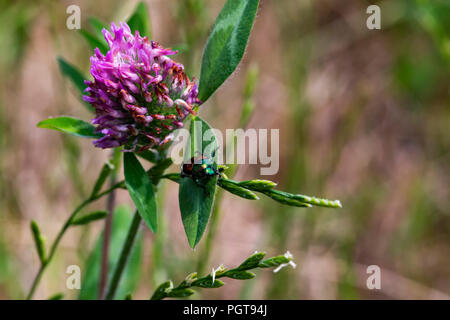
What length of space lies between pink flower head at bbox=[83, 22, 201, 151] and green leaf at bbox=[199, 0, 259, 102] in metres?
0.06

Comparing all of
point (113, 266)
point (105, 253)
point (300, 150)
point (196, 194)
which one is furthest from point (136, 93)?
point (300, 150)

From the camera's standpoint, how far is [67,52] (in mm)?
3865

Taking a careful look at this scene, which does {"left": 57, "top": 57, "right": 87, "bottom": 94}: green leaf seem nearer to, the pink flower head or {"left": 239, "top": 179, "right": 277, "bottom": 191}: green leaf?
the pink flower head

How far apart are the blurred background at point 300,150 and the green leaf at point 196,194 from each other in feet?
3.80

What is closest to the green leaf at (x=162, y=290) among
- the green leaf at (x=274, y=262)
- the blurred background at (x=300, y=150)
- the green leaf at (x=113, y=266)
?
the green leaf at (x=274, y=262)

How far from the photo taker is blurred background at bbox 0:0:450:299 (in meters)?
3.00

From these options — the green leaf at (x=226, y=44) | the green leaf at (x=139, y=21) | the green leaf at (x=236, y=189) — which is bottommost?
the green leaf at (x=236, y=189)

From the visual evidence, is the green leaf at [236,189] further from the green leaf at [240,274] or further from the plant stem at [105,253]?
the plant stem at [105,253]

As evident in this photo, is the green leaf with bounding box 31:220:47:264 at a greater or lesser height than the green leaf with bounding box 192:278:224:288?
greater

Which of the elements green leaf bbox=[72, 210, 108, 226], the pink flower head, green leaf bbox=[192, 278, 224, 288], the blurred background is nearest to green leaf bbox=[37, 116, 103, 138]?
the pink flower head

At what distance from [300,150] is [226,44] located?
1717 millimetres

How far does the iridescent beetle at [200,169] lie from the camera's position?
131 centimetres

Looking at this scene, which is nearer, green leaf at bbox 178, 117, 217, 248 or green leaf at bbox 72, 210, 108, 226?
green leaf at bbox 178, 117, 217, 248

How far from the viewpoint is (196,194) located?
1344 millimetres
